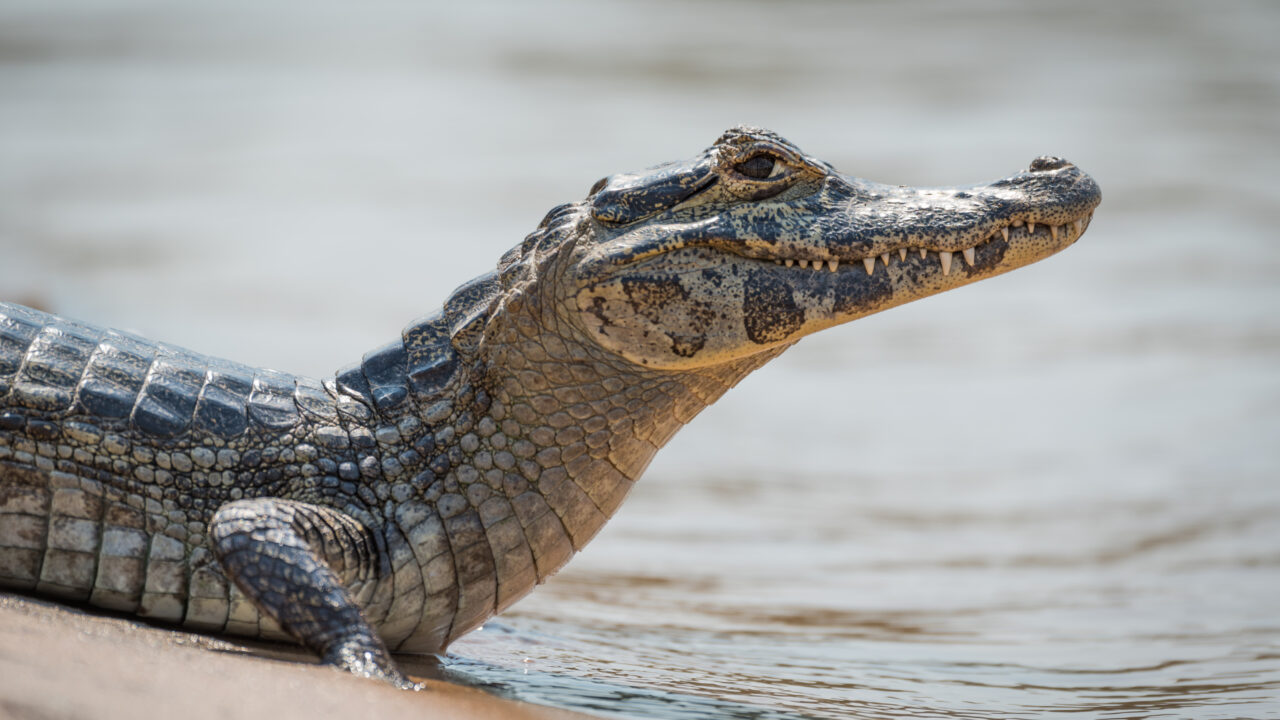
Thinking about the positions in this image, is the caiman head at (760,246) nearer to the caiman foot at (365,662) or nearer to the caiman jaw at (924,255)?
the caiman jaw at (924,255)

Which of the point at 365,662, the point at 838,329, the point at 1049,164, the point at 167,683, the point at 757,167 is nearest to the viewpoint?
the point at 167,683

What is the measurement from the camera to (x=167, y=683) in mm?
2379

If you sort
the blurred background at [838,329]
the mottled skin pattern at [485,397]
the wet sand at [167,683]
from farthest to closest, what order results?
the blurred background at [838,329] → the mottled skin pattern at [485,397] → the wet sand at [167,683]

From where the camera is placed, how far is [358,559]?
3.09m

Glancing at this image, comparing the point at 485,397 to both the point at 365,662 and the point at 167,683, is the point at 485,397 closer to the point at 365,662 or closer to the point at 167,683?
the point at 365,662

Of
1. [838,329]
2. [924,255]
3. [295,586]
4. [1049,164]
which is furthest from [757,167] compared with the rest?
[838,329]

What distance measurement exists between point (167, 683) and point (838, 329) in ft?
32.2

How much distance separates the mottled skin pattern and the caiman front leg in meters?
0.13

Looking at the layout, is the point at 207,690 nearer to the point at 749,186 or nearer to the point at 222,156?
the point at 749,186

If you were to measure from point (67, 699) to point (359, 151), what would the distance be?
51.6 feet

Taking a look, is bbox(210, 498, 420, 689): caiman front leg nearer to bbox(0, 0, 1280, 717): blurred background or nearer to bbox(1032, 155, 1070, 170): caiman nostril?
bbox(0, 0, 1280, 717): blurred background

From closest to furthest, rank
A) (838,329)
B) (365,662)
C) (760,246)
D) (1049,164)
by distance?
(365,662), (760,246), (1049,164), (838,329)

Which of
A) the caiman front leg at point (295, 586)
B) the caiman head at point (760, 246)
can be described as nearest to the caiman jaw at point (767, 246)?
the caiman head at point (760, 246)

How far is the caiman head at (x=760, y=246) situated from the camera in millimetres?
3266
